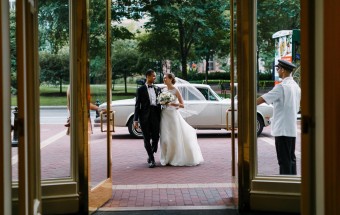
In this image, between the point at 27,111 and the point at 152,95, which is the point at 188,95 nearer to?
the point at 152,95

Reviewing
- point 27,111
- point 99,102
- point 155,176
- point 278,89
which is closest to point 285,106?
point 278,89

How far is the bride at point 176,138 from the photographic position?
894 cm

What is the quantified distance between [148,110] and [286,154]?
3476mm

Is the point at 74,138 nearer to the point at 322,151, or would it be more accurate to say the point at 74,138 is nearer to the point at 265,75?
the point at 265,75

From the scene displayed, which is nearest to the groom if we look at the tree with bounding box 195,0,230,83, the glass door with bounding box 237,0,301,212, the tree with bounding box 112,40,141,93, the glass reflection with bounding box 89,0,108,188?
the glass reflection with bounding box 89,0,108,188

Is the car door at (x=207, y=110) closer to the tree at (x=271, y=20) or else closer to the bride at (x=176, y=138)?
the bride at (x=176, y=138)

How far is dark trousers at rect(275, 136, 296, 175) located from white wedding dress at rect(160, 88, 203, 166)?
→ 3.38 meters

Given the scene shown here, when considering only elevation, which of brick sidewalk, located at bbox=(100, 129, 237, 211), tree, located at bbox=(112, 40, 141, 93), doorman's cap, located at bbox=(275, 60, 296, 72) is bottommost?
brick sidewalk, located at bbox=(100, 129, 237, 211)

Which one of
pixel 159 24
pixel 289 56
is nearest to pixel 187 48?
pixel 159 24

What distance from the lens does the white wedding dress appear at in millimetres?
8938

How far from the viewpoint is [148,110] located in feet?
28.4

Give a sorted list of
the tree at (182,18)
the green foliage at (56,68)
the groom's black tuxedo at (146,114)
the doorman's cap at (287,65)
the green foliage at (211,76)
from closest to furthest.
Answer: the green foliage at (56,68) → the doorman's cap at (287,65) → the groom's black tuxedo at (146,114) → the tree at (182,18) → the green foliage at (211,76)

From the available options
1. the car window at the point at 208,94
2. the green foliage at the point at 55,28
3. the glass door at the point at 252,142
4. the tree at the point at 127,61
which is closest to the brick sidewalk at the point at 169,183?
the glass door at the point at 252,142

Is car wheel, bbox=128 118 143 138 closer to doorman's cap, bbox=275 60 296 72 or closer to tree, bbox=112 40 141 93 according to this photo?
doorman's cap, bbox=275 60 296 72
